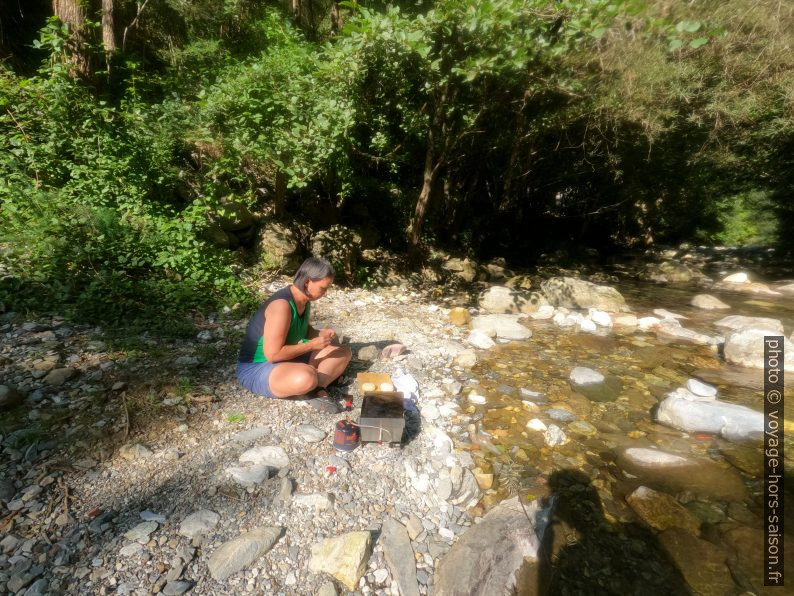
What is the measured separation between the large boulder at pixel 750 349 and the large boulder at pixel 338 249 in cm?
546

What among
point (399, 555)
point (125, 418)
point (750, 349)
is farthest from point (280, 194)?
point (750, 349)

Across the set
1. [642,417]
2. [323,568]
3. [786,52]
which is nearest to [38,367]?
[323,568]

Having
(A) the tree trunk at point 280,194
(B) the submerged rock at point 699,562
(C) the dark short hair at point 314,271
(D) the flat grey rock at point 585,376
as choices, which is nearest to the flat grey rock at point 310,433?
(C) the dark short hair at point 314,271

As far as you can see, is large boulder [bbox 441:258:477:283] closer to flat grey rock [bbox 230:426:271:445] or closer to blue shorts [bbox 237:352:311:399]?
blue shorts [bbox 237:352:311:399]

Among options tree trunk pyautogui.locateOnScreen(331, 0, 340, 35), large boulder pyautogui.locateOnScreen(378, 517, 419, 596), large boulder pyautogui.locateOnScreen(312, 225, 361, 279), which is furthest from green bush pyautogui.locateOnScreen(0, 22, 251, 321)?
tree trunk pyautogui.locateOnScreen(331, 0, 340, 35)

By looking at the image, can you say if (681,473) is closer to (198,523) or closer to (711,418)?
(711,418)

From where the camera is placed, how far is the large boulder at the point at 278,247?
6203 millimetres

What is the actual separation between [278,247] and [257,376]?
3.63 meters

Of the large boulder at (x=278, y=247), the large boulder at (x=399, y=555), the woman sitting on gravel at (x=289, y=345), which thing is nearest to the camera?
the large boulder at (x=399, y=555)

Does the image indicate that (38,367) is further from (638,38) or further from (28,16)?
(28,16)

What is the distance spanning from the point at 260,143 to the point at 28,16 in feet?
20.2

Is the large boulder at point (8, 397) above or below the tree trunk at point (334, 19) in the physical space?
below

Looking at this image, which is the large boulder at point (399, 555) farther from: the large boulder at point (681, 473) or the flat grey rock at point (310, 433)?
the large boulder at point (681, 473)

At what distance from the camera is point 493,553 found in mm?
2064
